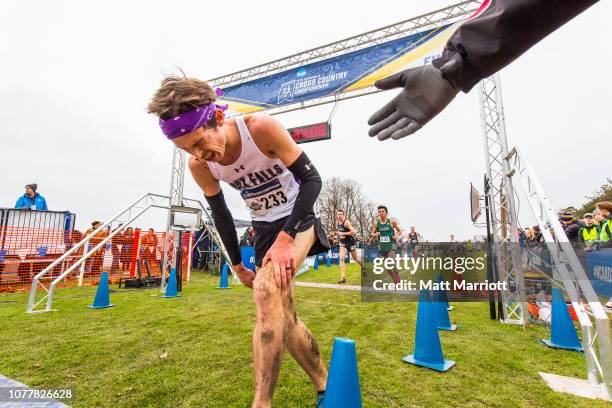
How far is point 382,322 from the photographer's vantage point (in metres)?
4.57

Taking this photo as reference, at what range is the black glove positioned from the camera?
3.91 ft

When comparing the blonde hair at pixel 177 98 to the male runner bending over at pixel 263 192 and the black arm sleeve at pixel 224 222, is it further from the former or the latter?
the black arm sleeve at pixel 224 222

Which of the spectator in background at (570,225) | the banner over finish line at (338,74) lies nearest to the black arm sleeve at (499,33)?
the banner over finish line at (338,74)

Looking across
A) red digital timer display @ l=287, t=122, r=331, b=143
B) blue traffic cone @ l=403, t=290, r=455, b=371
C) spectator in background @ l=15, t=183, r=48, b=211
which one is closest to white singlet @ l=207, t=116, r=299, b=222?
blue traffic cone @ l=403, t=290, r=455, b=371

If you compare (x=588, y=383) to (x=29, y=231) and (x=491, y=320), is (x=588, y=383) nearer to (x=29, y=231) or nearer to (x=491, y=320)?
(x=491, y=320)

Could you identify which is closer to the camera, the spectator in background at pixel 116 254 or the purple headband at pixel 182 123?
the purple headband at pixel 182 123

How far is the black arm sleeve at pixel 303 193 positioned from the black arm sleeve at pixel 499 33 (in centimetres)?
101

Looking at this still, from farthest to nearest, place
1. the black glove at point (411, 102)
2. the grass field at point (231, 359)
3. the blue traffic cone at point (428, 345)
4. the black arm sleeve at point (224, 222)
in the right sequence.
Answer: the blue traffic cone at point (428, 345) → the black arm sleeve at point (224, 222) → the grass field at point (231, 359) → the black glove at point (411, 102)

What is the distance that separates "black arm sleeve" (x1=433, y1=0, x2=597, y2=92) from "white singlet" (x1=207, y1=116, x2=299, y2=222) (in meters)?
1.31

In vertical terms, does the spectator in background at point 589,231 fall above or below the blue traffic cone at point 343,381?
above

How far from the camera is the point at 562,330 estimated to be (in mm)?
3678

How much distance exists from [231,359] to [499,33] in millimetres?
3256

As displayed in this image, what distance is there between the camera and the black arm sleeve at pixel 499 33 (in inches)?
35.5

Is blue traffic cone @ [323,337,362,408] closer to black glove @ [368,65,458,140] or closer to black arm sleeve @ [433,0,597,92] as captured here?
black glove @ [368,65,458,140]
